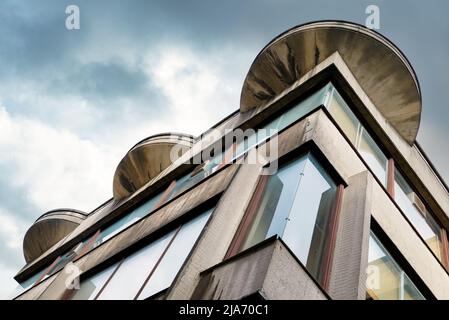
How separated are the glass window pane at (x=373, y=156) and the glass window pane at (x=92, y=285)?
6022 mm

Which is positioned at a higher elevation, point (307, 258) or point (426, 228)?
point (426, 228)

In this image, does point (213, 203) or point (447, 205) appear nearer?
point (213, 203)

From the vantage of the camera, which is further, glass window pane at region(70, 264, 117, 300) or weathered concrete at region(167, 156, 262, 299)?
glass window pane at region(70, 264, 117, 300)

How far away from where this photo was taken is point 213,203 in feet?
25.8

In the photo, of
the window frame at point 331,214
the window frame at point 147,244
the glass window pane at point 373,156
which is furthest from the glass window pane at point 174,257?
the glass window pane at point 373,156

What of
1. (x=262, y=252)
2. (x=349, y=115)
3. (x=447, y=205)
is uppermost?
(x=349, y=115)

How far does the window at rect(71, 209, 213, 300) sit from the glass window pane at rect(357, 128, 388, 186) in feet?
13.4

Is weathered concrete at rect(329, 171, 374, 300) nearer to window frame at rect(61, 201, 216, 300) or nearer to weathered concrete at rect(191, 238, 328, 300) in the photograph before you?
weathered concrete at rect(191, 238, 328, 300)

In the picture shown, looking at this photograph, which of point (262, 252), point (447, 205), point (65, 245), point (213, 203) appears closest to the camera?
point (262, 252)

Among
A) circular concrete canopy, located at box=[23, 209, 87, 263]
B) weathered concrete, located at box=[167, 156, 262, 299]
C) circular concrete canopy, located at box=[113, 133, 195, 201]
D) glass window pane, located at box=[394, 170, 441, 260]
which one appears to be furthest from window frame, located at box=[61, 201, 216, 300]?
circular concrete canopy, located at box=[23, 209, 87, 263]

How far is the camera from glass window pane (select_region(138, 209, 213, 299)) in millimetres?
6613

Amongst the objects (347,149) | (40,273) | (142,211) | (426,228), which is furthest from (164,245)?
(40,273)
